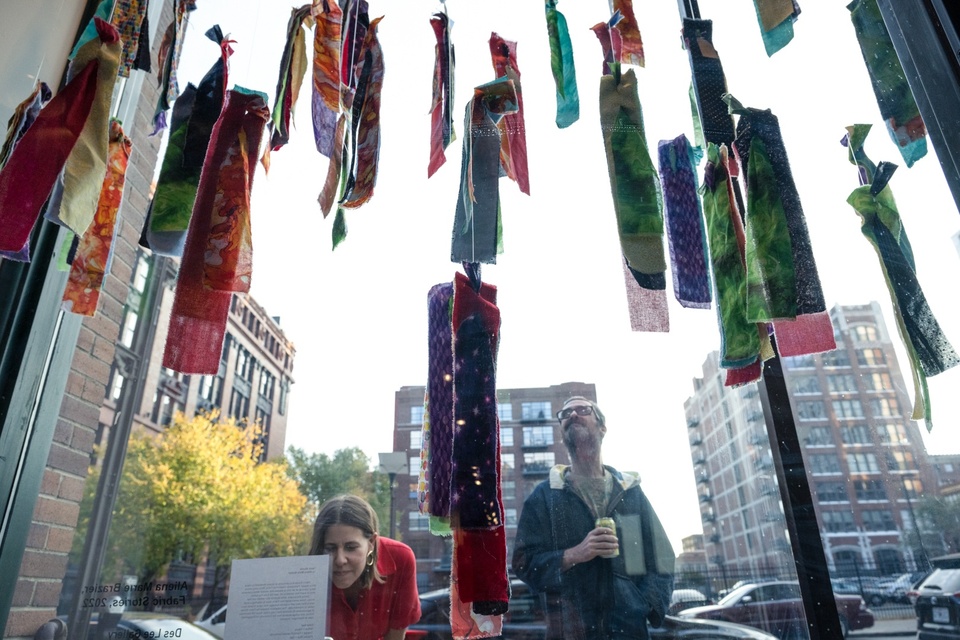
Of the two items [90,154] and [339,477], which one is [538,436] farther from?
[90,154]

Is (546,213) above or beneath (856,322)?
above

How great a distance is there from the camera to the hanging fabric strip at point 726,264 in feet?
4.10

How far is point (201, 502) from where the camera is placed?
167cm

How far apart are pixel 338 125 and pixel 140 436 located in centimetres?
101

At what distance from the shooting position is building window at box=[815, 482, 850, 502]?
4.54 feet

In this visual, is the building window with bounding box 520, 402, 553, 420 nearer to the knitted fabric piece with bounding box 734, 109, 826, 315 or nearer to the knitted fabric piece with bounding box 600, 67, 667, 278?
the knitted fabric piece with bounding box 600, 67, 667, 278

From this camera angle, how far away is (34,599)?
1490 mm

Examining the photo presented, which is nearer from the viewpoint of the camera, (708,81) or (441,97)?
(708,81)

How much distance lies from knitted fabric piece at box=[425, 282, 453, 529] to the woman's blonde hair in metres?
0.35

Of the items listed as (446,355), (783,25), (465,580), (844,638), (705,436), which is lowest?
(844,638)

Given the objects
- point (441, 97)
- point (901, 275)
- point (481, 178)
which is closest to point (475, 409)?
point (481, 178)

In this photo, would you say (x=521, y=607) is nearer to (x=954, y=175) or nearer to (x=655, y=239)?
(x=655, y=239)

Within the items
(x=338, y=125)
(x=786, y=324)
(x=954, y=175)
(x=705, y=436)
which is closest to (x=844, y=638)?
(x=705, y=436)

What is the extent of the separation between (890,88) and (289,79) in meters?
1.44
